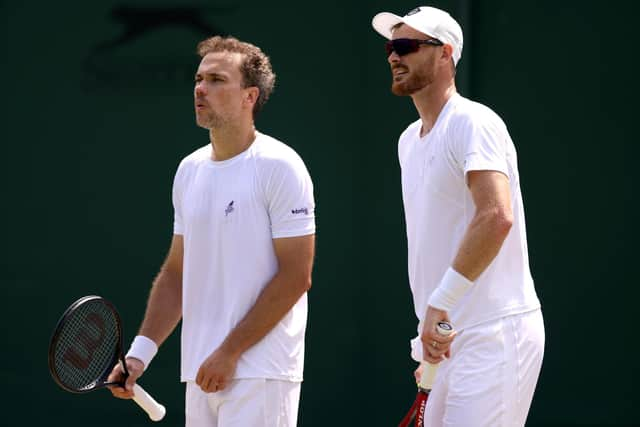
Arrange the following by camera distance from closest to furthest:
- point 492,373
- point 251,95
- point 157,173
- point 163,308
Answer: point 492,373 < point 251,95 < point 163,308 < point 157,173

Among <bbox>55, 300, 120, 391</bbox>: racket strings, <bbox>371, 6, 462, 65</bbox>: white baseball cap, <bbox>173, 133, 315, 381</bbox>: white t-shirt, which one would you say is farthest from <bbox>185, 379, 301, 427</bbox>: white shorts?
<bbox>371, 6, 462, 65</bbox>: white baseball cap

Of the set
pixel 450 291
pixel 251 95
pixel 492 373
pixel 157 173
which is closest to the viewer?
pixel 450 291

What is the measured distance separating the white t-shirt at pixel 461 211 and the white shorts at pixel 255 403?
0.54 meters

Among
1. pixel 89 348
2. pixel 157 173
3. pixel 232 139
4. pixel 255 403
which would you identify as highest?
pixel 232 139

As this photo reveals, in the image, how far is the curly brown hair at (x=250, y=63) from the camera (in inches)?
164

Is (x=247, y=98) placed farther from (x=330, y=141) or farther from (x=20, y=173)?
(x=20, y=173)

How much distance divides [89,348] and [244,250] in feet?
2.09

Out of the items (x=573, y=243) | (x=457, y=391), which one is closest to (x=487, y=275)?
(x=457, y=391)

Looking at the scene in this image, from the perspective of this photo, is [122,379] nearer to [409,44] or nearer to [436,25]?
[409,44]

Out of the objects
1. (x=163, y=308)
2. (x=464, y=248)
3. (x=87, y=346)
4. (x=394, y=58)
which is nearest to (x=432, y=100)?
(x=394, y=58)

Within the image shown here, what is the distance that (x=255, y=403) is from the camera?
3.84 metres

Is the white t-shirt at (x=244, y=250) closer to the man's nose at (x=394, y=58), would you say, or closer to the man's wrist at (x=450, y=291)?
the man's nose at (x=394, y=58)

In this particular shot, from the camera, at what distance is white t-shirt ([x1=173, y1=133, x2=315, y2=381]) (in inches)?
153

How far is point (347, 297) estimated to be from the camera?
627 cm
